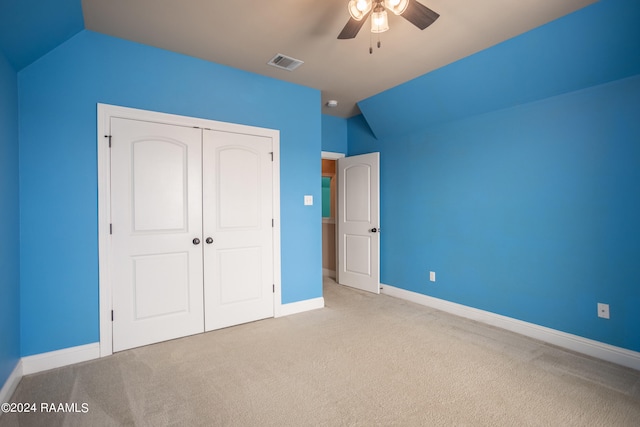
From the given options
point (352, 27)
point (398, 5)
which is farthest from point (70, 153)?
point (398, 5)

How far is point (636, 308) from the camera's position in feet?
7.78

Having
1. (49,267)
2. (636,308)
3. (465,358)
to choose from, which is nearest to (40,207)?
(49,267)

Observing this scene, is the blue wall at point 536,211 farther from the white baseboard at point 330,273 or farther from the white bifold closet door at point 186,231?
the white bifold closet door at point 186,231

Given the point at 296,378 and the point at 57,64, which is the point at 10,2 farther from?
the point at 296,378

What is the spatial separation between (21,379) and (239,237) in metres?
1.92

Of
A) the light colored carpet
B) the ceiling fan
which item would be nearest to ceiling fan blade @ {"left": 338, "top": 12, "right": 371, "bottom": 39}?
the ceiling fan

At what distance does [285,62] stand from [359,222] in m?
2.44

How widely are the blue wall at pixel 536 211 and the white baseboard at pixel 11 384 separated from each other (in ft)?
12.8

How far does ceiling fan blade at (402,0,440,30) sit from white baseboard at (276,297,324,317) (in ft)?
9.77

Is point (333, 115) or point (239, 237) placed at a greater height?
point (333, 115)

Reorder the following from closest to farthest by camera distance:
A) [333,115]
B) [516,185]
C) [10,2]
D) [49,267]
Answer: [10,2] < [49,267] < [516,185] < [333,115]

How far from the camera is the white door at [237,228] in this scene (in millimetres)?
3047

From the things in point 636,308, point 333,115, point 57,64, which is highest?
point 333,115

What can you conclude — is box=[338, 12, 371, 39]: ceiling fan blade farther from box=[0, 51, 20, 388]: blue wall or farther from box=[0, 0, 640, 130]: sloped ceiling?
box=[0, 51, 20, 388]: blue wall
